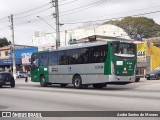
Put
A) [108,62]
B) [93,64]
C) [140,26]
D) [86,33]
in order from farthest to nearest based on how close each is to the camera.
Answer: [140,26], [86,33], [93,64], [108,62]

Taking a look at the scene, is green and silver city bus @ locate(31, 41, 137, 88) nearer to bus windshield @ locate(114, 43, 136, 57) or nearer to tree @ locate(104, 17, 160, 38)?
bus windshield @ locate(114, 43, 136, 57)

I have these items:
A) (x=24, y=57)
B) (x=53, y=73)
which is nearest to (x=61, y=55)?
(x=53, y=73)

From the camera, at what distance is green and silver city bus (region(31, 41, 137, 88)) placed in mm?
22922

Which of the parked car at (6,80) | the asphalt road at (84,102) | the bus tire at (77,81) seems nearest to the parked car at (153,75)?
the bus tire at (77,81)

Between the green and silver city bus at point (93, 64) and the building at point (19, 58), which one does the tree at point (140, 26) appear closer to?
the building at point (19, 58)

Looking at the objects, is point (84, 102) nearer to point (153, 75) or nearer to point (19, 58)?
point (153, 75)

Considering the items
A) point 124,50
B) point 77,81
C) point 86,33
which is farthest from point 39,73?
point 86,33

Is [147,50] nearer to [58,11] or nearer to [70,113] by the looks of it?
[58,11]

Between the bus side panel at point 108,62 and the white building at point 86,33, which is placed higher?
the white building at point 86,33

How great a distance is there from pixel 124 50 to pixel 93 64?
2.36m

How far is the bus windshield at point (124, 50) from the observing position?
75.7ft

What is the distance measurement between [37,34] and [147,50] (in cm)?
3964

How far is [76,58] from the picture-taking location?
1022 inches

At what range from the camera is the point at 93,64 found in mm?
24094
